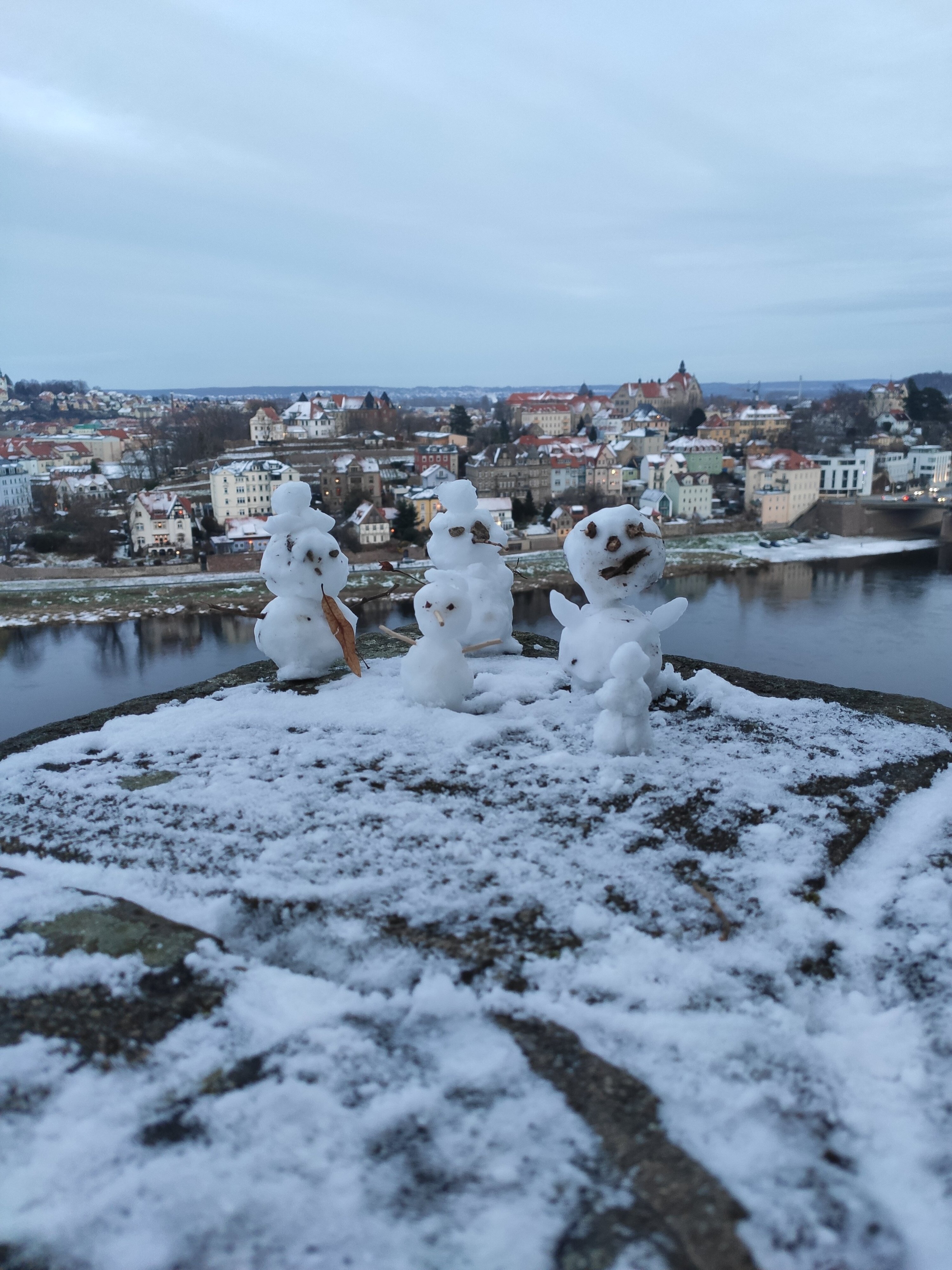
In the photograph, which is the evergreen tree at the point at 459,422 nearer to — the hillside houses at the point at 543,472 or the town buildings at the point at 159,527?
the hillside houses at the point at 543,472

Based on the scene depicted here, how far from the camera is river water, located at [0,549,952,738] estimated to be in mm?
17422

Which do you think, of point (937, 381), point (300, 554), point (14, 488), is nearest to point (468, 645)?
point (300, 554)

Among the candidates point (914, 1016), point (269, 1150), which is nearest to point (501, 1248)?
point (269, 1150)

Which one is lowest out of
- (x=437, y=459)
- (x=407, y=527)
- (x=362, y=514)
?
(x=407, y=527)

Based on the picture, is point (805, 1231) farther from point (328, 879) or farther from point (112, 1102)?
point (328, 879)

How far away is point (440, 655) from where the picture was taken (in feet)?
13.8

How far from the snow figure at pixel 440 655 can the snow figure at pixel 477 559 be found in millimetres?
995

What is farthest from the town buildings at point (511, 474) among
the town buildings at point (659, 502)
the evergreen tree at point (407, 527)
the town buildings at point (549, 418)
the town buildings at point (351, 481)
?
the town buildings at point (549, 418)

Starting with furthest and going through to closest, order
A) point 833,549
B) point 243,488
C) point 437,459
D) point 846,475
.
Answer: point 437,459 < point 846,475 < point 243,488 < point 833,549

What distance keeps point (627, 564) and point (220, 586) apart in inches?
988

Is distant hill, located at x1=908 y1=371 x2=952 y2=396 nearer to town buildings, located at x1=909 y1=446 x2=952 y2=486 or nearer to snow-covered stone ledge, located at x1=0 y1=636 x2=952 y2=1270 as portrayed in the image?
town buildings, located at x1=909 y1=446 x2=952 y2=486

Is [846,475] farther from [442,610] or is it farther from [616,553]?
[442,610]

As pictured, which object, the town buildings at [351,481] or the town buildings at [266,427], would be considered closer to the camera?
the town buildings at [351,481]

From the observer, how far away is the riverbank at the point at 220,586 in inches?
959
